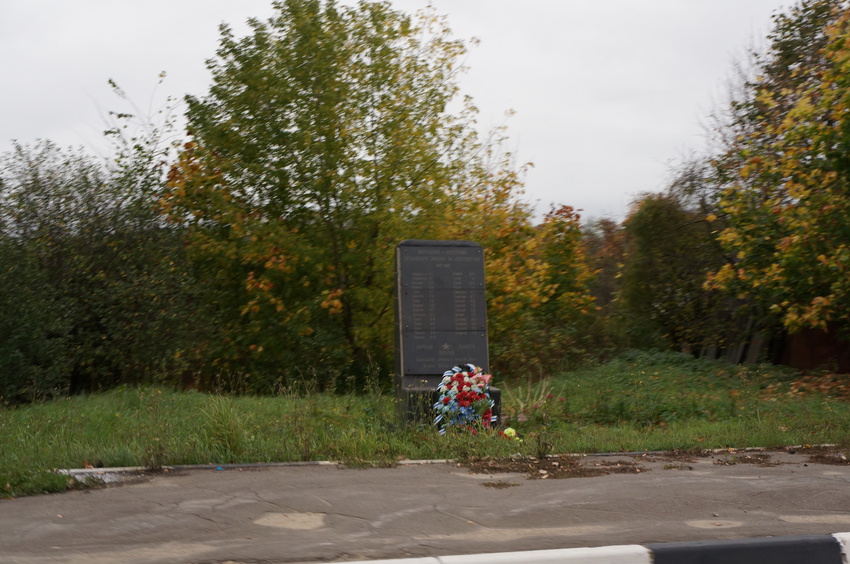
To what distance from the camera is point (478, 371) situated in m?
9.62

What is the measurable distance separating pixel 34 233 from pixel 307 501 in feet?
30.6

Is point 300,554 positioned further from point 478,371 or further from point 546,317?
point 546,317

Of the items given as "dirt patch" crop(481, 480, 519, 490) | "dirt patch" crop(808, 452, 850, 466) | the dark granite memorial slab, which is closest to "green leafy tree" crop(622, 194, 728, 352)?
the dark granite memorial slab

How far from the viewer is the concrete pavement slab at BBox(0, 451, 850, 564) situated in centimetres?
487

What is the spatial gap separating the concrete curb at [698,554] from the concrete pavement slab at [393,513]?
0.69ft

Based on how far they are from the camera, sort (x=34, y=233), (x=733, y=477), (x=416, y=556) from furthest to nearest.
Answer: (x=34, y=233) < (x=733, y=477) < (x=416, y=556)

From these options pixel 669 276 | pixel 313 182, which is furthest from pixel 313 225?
pixel 669 276

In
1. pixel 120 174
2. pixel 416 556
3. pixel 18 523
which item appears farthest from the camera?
pixel 120 174

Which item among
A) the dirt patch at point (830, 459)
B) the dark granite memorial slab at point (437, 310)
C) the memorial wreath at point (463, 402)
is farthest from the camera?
the dark granite memorial slab at point (437, 310)

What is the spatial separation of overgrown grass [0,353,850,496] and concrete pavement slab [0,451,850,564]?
1.89 feet

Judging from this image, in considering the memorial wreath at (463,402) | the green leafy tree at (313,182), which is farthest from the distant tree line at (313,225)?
the memorial wreath at (463,402)

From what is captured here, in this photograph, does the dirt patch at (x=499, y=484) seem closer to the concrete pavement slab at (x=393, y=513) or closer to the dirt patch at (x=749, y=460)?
the concrete pavement slab at (x=393, y=513)

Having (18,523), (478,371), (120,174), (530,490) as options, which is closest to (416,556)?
(530,490)

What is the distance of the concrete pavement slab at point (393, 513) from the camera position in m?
4.87
